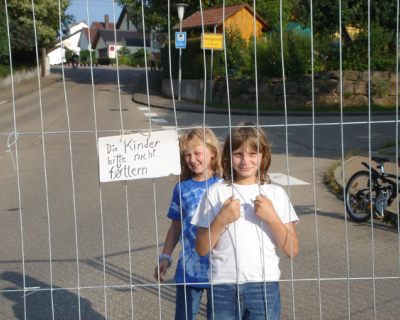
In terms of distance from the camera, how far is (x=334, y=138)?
1208cm

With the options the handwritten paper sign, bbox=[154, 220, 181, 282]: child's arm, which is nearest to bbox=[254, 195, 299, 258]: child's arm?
the handwritten paper sign

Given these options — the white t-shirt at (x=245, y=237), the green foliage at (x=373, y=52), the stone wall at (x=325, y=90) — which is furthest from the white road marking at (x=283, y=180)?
the green foliage at (x=373, y=52)

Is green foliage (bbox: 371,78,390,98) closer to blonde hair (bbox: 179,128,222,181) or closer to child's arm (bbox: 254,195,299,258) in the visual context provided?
blonde hair (bbox: 179,128,222,181)

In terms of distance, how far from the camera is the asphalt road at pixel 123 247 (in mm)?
3318

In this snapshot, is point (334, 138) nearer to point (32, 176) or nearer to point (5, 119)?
point (32, 176)

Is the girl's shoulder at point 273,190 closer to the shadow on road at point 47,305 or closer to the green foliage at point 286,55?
the shadow on road at point 47,305

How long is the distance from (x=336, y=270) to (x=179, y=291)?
7.15 ft

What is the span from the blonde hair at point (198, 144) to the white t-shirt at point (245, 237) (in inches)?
11.5

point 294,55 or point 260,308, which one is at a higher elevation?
point 294,55

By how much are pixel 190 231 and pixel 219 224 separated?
44 cm

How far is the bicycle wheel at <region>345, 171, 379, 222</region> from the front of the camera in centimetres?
541

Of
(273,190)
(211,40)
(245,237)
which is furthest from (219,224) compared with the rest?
(211,40)

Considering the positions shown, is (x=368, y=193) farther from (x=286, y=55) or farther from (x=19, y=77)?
(x=19, y=77)

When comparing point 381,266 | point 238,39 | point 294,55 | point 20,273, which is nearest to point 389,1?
point 294,55
